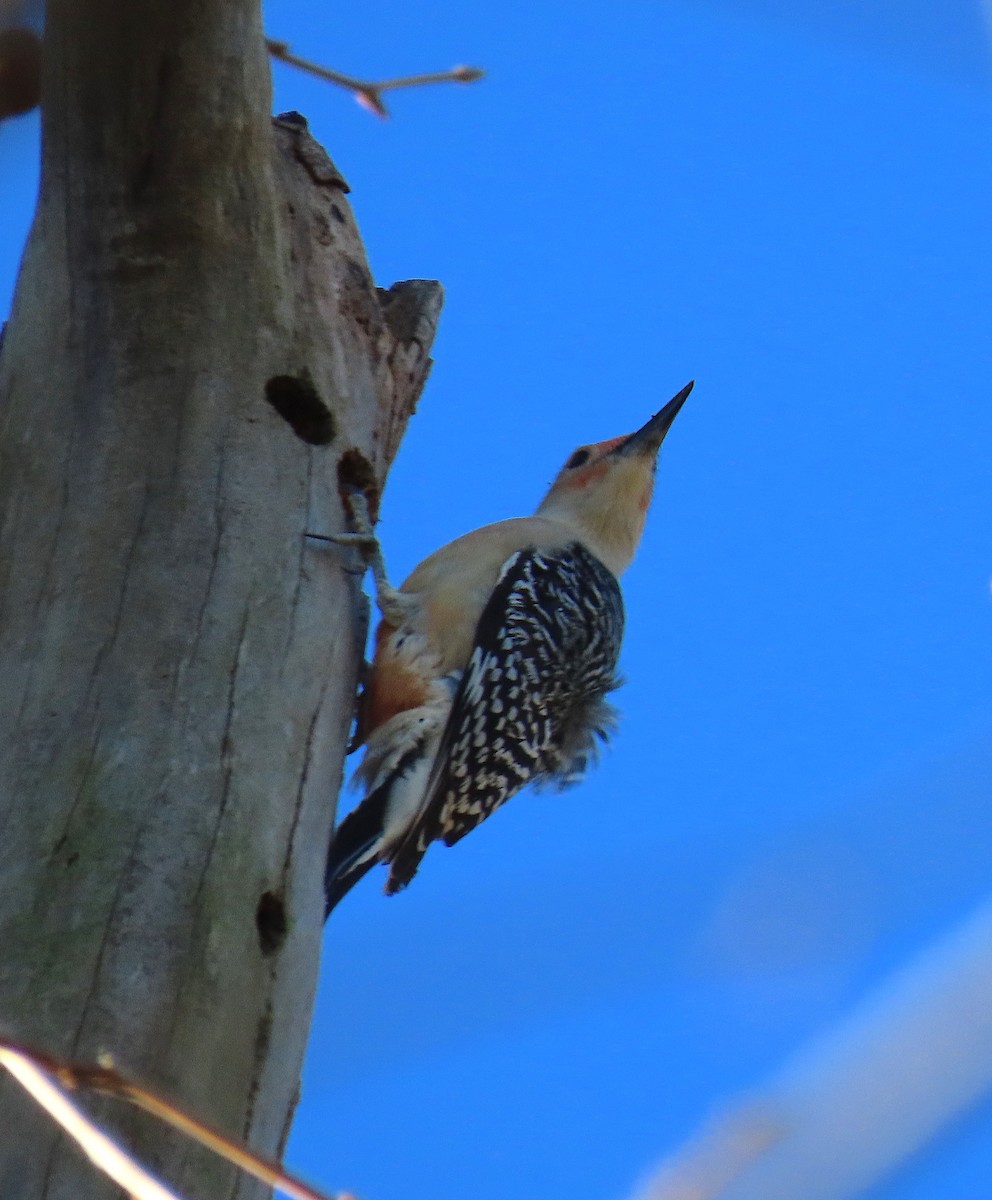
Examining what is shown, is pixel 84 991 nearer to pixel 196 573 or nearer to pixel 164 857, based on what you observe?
pixel 164 857

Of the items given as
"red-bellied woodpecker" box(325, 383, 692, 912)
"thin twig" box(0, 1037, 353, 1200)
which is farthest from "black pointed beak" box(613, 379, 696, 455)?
"thin twig" box(0, 1037, 353, 1200)

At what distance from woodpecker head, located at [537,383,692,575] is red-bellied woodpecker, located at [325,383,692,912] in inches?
15.7

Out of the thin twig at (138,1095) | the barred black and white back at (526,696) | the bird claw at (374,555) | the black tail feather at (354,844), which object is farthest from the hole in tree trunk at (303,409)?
the thin twig at (138,1095)

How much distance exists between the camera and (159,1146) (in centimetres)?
221

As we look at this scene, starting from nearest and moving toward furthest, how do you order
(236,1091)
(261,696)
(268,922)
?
(236,1091), (268,922), (261,696)

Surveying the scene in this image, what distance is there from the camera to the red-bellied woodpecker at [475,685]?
407 centimetres

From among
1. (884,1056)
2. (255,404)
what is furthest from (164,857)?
(884,1056)

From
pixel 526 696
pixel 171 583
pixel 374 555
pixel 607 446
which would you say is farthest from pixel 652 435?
pixel 171 583

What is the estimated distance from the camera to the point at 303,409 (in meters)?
3.40

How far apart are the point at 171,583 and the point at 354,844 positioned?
1168 millimetres

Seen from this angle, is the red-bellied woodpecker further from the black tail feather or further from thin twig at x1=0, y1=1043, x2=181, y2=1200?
thin twig at x1=0, y1=1043, x2=181, y2=1200

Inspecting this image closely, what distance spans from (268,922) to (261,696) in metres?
0.43

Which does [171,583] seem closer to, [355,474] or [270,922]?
[270,922]

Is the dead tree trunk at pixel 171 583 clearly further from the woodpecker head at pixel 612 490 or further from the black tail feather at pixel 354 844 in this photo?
the woodpecker head at pixel 612 490
